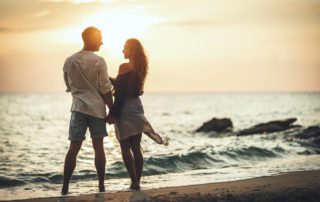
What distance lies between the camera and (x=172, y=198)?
712 centimetres

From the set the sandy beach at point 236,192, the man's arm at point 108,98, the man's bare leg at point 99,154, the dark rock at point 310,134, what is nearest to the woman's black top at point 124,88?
the man's arm at point 108,98

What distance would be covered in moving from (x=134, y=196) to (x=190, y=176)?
10.8 feet

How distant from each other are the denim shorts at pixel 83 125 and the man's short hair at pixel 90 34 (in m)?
1.17

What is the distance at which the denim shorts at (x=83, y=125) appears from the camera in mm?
7805

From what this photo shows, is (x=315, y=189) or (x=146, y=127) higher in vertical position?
(x=146, y=127)

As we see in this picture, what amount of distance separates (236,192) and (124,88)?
7.92ft

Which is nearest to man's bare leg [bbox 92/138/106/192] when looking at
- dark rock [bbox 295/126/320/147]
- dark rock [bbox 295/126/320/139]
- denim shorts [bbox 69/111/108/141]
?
denim shorts [bbox 69/111/108/141]

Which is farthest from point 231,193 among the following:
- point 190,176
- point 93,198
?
point 190,176

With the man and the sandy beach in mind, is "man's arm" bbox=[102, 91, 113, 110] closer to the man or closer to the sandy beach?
the man

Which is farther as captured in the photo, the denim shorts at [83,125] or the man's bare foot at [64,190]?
the man's bare foot at [64,190]

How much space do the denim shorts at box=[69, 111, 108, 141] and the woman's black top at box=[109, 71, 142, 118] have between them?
326 millimetres

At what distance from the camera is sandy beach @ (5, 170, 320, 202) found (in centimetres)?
691

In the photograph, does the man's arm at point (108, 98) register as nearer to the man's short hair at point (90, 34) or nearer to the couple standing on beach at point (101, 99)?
the couple standing on beach at point (101, 99)

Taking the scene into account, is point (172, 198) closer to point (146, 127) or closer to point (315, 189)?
point (146, 127)
